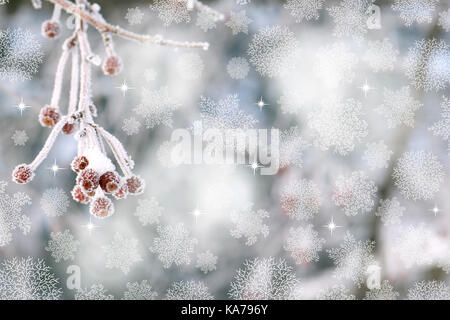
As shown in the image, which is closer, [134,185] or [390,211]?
[134,185]

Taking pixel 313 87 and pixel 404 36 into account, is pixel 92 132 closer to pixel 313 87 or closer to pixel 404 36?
pixel 313 87

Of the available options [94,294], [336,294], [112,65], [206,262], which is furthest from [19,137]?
[336,294]

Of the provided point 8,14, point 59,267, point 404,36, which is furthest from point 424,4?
point 59,267

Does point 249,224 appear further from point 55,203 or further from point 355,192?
point 55,203

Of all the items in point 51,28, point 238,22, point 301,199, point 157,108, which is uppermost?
point 238,22

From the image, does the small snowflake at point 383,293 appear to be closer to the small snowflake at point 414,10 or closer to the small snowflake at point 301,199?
the small snowflake at point 301,199

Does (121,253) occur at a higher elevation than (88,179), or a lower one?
lower

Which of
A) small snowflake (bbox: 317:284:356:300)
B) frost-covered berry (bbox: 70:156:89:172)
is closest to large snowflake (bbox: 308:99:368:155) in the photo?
small snowflake (bbox: 317:284:356:300)
